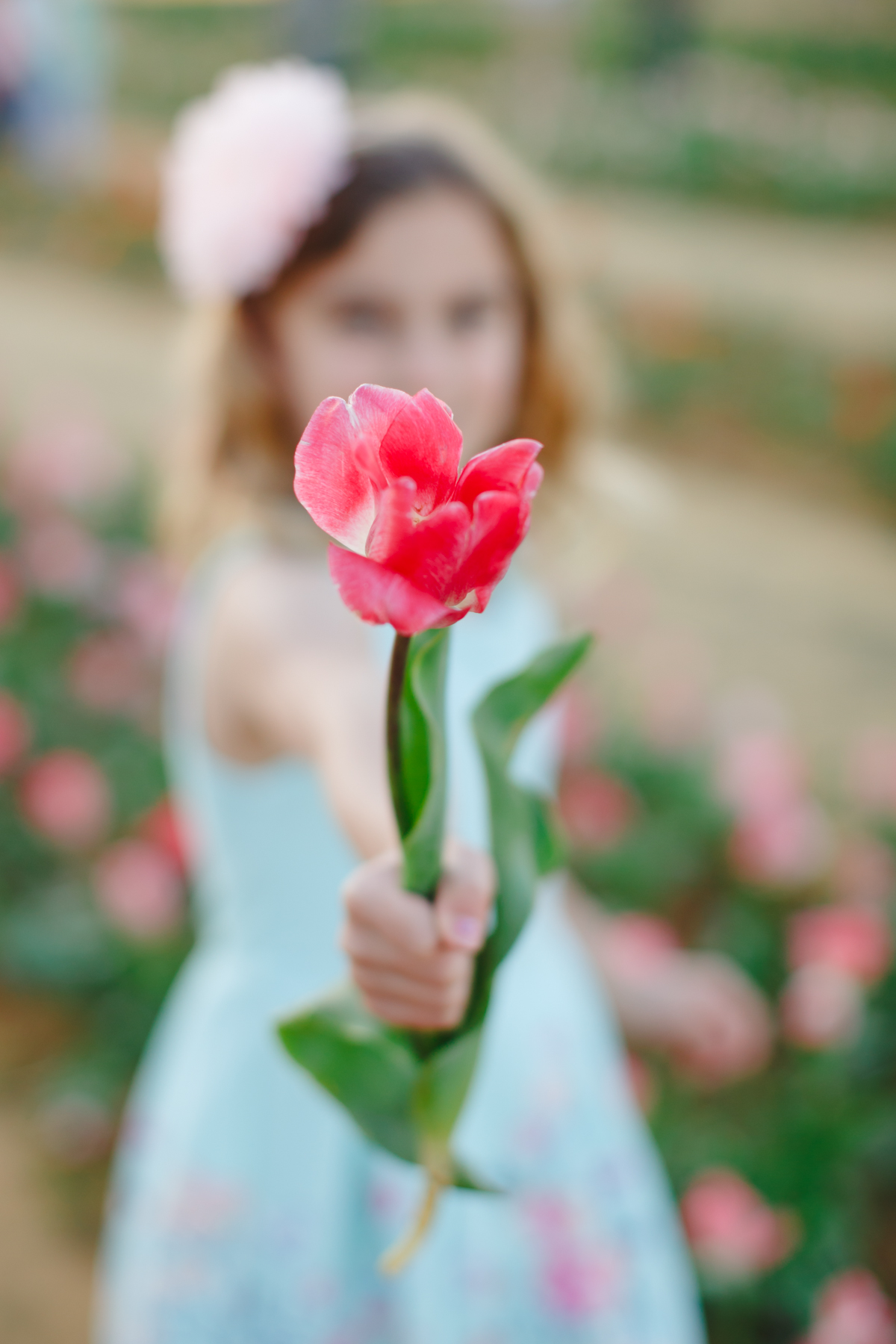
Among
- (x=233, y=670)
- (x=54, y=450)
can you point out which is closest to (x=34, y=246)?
(x=54, y=450)

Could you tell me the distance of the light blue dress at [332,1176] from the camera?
1.13 meters

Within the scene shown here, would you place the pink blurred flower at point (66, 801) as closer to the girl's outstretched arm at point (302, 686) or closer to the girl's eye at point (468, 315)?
the girl's outstretched arm at point (302, 686)

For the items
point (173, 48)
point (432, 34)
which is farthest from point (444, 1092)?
point (173, 48)

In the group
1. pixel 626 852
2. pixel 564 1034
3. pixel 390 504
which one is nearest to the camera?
pixel 390 504

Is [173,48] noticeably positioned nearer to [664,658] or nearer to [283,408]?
[664,658]

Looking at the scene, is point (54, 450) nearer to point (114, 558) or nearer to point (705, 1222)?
point (114, 558)

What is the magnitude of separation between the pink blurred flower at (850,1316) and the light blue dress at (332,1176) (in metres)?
0.28

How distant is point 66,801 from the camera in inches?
84.5

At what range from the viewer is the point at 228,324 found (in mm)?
1316

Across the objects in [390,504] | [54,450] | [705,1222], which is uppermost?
[390,504]

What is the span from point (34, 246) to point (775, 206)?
14.9 ft

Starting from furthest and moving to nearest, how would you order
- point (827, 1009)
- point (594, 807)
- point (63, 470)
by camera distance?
point (63, 470)
point (594, 807)
point (827, 1009)

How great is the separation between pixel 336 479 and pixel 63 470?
279 centimetres

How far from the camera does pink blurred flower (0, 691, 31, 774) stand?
224 cm
